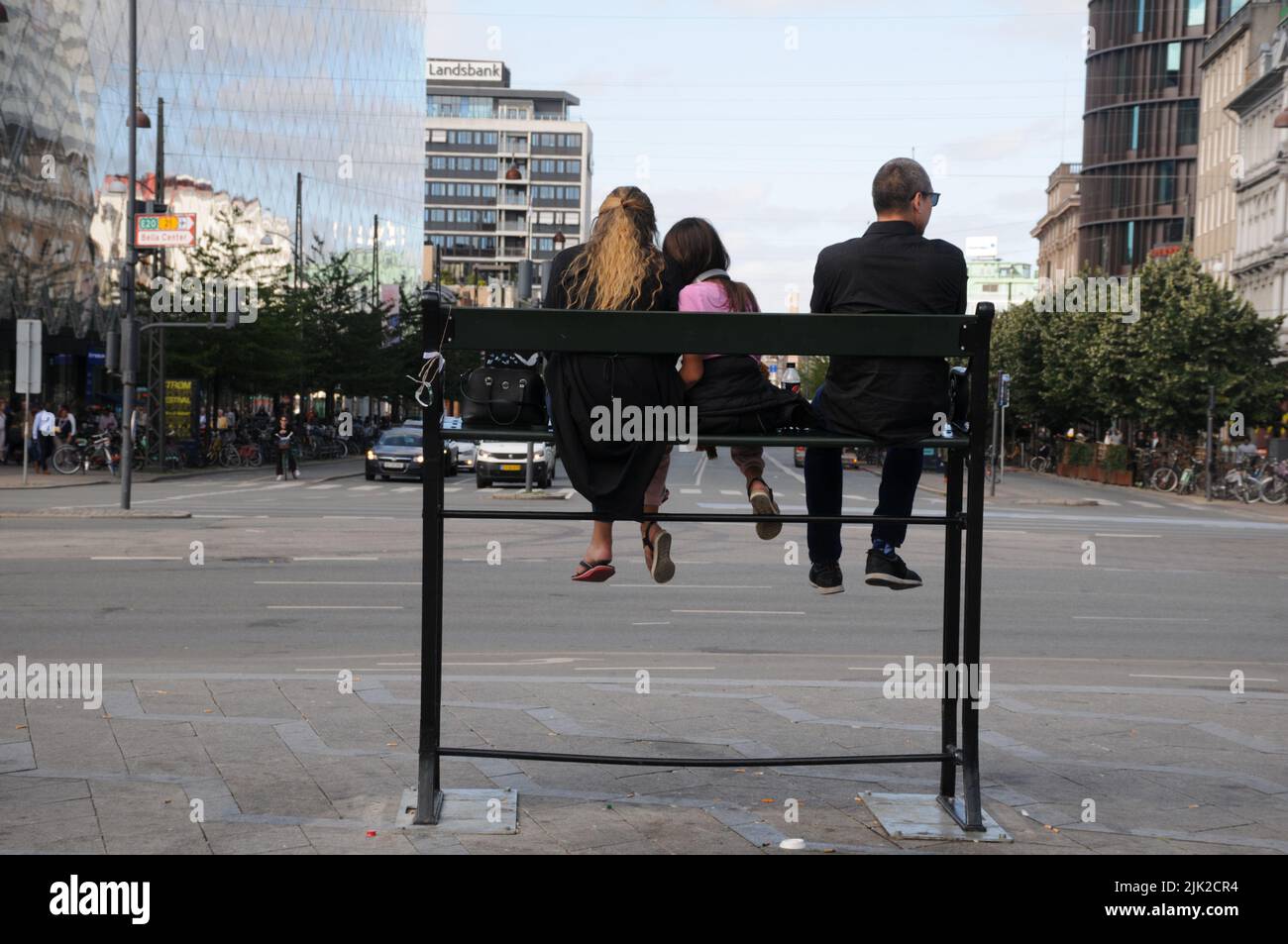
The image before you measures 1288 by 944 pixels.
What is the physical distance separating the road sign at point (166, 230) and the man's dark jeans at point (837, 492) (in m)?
21.1

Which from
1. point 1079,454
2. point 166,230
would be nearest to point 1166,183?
point 1079,454

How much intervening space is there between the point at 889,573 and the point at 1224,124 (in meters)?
79.4

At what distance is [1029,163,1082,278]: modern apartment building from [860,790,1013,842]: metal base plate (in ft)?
380

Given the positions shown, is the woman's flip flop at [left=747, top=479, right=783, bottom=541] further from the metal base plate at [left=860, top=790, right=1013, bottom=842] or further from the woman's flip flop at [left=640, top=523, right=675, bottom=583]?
the metal base plate at [left=860, top=790, right=1013, bottom=842]

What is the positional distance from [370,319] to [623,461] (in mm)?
61256

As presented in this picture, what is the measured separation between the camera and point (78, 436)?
40.4 meters

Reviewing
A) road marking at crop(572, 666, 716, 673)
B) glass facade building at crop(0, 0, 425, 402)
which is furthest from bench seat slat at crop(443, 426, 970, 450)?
glass facade building at crop(0, 0, 425, 402)

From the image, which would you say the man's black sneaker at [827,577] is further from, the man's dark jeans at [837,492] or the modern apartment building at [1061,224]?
the modern apartment building at [1061,224]

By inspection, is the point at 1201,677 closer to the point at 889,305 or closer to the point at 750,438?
the point at 889,305

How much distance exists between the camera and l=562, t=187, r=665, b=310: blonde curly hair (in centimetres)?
514
